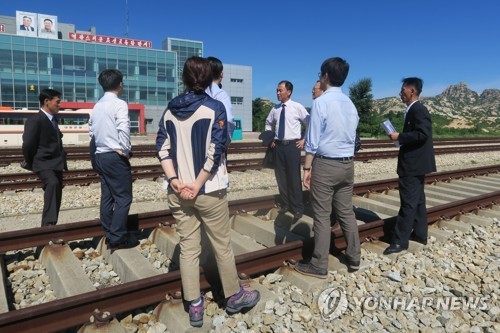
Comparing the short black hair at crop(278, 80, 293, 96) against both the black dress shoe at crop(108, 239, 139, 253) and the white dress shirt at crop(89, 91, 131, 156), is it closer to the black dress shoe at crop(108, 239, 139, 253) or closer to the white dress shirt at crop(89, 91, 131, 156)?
the white dress shirt at crop(89, 91, 131, 156)

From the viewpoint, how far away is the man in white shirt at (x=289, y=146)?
5535 millimetres

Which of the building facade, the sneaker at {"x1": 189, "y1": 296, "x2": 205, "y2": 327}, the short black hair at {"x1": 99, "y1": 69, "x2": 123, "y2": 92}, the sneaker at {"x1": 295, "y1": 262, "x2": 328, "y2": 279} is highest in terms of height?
the building facade

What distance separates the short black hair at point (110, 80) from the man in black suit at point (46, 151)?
3.11ft

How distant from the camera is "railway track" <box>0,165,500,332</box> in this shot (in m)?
2.88

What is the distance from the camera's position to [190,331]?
2887 mm

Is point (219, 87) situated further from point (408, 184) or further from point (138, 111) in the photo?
point (138, 111)

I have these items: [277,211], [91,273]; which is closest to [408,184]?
[277,211]

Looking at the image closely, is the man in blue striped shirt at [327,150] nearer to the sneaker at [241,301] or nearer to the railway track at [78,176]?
the sneaker at [241,301]

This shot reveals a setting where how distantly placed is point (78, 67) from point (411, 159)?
53012 millimetres

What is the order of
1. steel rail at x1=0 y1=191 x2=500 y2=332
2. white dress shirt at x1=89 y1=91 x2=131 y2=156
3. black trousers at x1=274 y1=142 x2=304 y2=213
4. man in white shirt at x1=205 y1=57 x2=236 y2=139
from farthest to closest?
black trousers at x1=274 y1=142 x2=304 y2=213, white dress shirt at x1=89 y1=91 x2=131 y2=156, man in white shirt at x1=205 y1=57 x2=236 y2=139, steel rail at x1=0 y1=191 x2=500 y2=332

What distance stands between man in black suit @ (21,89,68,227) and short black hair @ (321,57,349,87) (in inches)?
133

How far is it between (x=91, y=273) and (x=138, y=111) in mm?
48827

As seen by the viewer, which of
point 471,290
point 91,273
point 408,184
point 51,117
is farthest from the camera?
point 51,117

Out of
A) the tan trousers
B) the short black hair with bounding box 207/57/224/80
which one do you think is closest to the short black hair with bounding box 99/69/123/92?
the short black hair with bounding box 207/57/224/80
